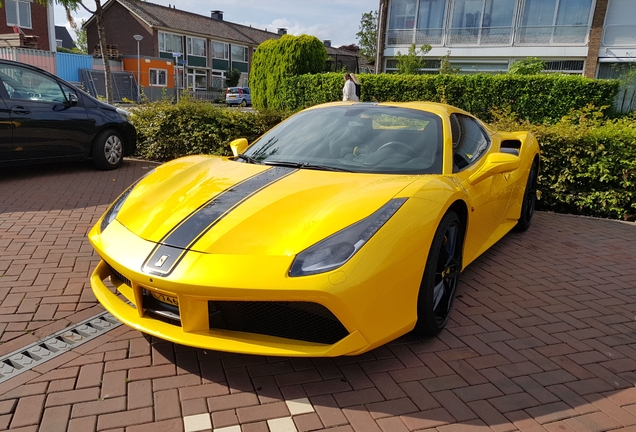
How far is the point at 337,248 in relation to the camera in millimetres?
2248

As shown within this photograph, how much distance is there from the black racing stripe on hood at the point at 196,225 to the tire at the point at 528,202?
304 centimetres

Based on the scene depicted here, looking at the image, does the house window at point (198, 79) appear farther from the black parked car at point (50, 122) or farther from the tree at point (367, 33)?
the black parked car at point (50, 122)

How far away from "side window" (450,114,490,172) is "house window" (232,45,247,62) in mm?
51809

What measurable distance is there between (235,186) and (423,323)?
1.32 m

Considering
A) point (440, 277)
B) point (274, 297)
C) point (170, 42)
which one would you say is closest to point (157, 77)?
point (170, 42)

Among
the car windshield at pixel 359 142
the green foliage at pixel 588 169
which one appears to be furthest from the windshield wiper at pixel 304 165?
the green foliage at pixel 588 169

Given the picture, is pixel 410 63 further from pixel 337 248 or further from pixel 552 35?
pixel 337 248

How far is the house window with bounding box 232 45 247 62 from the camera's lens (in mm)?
52438

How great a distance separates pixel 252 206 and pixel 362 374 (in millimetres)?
1028

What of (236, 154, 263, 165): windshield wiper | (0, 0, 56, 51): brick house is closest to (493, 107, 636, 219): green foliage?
(236, 154, 263, 165): windshield wiper

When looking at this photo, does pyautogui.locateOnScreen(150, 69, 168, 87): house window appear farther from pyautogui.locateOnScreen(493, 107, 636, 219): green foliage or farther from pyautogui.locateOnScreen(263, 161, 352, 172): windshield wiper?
pyautogui.locateOnScreen(263, 161, 352, 172): windshield wiper

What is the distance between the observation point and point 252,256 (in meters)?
2.23

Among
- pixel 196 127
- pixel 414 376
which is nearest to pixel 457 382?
pixel 414 376

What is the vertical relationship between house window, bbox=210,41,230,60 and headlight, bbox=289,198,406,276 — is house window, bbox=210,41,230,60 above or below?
above
